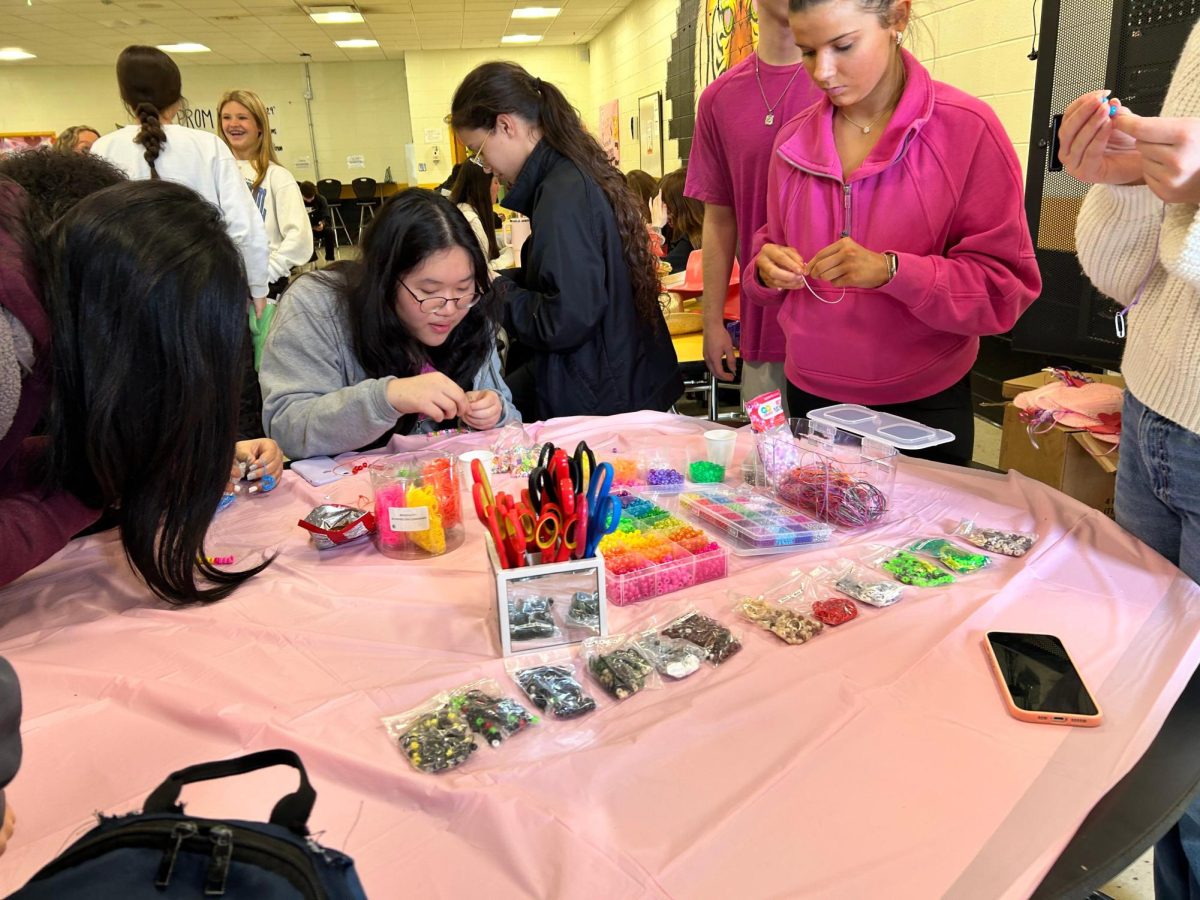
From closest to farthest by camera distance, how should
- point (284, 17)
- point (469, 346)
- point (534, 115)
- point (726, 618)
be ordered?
point (726, 618), point (469, 346), point (534, 115), point (284, 17)

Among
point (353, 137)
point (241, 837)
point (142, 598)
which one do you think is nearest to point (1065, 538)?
point (241, 837)

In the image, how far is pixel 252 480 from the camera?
145 cm

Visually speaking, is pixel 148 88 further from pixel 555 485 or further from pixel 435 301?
pixel 555 485

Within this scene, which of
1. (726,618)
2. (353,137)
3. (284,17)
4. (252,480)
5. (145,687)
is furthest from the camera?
(353,137)

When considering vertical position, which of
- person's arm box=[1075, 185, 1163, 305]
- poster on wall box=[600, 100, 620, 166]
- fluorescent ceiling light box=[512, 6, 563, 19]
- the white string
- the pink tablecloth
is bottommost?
the pink tablecloth

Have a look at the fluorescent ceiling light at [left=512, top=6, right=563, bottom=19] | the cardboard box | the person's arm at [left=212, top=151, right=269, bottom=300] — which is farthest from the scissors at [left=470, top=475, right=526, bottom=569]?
the fluorescent ceiling light at [left=512, top=6, right=563, bottom=19]

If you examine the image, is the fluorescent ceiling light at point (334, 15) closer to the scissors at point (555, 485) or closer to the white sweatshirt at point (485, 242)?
the white sweatshirt at point (485, 242)

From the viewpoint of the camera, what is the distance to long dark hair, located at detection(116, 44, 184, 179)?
294 centimetres

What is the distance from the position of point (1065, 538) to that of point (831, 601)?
391 mm

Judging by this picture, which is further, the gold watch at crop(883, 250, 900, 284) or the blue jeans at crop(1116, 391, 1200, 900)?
the gold watch at crop(883, 250, 900, 284)

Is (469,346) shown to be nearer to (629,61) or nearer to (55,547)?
(55,547)

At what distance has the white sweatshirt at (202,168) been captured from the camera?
9.64ft

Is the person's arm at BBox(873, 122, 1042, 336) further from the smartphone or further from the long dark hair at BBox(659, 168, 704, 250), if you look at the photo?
the long dark hair at BBox(659, 168, 704, 250)

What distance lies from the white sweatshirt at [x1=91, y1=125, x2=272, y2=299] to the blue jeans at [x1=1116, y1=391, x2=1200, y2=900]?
8.94ft
